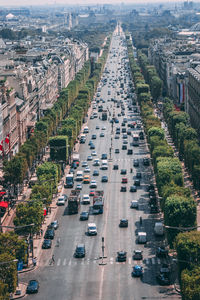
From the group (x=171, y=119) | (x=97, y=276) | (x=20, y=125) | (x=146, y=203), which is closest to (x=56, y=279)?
(x=97, y=276)

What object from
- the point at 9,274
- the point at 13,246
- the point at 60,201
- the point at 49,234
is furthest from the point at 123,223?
the point at 9,274

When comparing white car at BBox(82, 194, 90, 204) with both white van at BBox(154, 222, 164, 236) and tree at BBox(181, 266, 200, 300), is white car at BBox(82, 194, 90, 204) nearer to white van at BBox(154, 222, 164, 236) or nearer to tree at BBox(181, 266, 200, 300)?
white van at BBox(154, 222, 164, 236)

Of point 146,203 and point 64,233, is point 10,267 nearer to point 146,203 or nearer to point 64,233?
point 64,233

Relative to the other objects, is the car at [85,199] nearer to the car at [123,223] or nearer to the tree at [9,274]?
the car at [123,223]

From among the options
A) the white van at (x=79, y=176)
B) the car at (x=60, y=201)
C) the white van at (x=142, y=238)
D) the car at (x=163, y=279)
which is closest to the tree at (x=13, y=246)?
the car at (x=163, y=279)

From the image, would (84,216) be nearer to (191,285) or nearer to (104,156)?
(191,285)

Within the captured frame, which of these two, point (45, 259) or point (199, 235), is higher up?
point (199, 235)

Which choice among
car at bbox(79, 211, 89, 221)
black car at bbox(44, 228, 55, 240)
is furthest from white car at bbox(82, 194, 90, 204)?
black car at bbox(44, 228, 55, 240)

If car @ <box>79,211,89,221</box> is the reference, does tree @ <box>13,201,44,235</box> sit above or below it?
above
